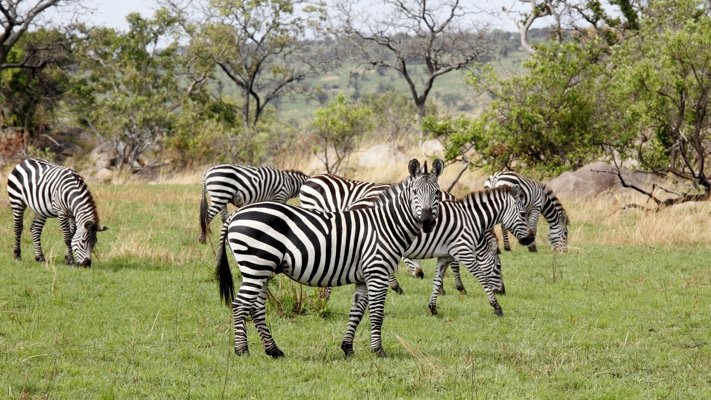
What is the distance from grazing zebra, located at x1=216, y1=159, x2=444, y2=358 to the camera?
755 cm

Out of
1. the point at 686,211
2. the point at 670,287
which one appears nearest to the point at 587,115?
the point at 686,211

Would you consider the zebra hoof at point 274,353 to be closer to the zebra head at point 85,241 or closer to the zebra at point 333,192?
the zebra at point 333,192

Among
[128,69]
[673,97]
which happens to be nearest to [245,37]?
[128,69]

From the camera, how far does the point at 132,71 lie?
37875mm

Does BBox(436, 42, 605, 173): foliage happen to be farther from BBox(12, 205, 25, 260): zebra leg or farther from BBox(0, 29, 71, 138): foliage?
BBox(0, 29, 71, 138): foliage

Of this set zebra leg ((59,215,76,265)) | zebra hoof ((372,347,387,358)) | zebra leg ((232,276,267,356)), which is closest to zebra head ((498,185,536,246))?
zebra hoof ((372,347,387,358))

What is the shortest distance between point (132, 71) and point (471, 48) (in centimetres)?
1505

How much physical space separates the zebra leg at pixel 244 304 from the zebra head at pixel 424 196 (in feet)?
5.12

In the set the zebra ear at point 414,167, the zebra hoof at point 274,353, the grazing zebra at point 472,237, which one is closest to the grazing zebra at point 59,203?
the grazing zebra at point 472,237

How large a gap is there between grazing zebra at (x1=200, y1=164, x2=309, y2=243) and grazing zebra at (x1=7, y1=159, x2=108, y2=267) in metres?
3.03

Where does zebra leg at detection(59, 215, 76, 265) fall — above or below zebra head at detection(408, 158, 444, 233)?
below

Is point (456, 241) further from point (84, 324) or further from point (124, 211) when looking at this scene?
point (124, 211)

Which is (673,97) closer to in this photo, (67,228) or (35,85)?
(67,228)

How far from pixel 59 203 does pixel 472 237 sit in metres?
6.74
